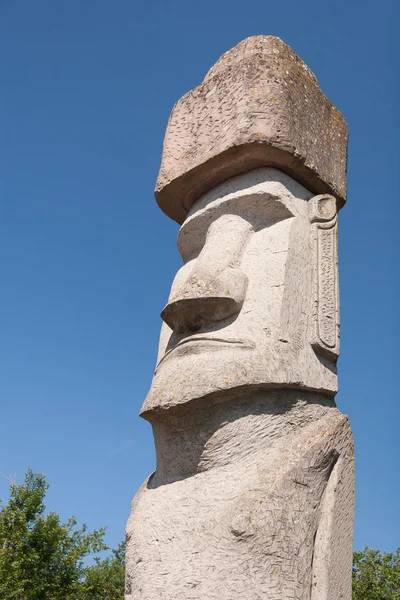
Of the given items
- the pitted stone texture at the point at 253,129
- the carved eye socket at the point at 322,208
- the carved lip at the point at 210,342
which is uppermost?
the pitted stone texture at the point at 253,129

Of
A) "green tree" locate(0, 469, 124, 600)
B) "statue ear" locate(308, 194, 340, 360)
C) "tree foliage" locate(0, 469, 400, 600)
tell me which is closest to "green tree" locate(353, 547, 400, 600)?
"tree foliage" locate(0, 469, 400, 600)

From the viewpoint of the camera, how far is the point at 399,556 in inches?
727

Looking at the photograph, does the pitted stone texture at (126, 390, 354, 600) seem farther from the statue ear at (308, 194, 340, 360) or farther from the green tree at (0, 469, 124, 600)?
the green tree at (0, 469, 124, 600)

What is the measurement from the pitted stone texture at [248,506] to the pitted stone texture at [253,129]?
1.57 m

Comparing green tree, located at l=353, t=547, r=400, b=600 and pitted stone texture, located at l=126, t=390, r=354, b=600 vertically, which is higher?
green tree, located at l=353, t=547, r=400, b=600

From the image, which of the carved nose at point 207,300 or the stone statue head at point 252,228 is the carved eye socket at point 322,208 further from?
the carved nose at point 207,300

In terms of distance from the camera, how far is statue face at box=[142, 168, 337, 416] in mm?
3188

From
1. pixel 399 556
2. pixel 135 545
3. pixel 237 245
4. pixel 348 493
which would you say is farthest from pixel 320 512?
pixel 399 556

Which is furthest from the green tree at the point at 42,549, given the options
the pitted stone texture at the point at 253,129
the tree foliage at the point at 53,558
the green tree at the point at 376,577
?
the pitted stone texture at the point at 253,129

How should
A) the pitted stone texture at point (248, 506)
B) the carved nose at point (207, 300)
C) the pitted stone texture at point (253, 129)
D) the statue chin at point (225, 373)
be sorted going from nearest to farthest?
1. the pitted stone texture at point (248, 506)
2. the statue chin at point (225, 373)
3. the carved nose at point (207, 300)
4. the pitted stone texture at point (253, 129)

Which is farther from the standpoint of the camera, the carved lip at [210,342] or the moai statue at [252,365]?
the carved lip at [210,342]

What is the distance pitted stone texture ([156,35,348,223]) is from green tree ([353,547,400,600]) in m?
15.3

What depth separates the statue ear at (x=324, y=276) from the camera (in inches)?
139

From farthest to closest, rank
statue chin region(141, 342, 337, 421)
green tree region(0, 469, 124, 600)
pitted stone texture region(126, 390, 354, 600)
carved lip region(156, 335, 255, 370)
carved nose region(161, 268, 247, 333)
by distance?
green tree region(0, 469, 124, 600), carved nose region(161, 268, 247, 333), carved lip region(156, 335, 255, 370), statue chin region(141, 342, 337, 421), pitted stone texture region(126, 390, 354, 600)
